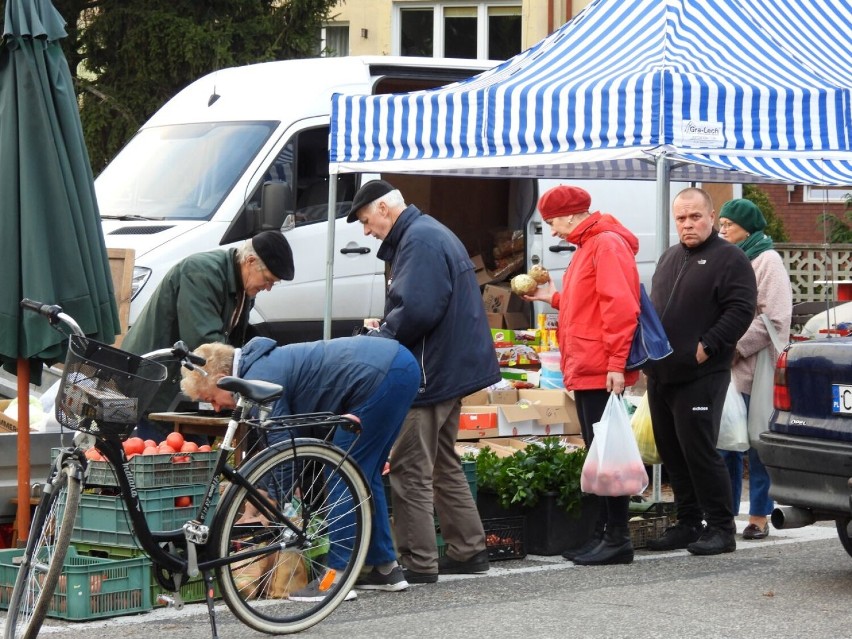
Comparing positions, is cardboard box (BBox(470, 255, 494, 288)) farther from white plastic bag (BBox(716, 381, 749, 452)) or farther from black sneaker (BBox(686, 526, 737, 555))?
black sneaker (BBox(686, 526, 737, 555))

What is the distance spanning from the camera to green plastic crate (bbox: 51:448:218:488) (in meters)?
6.46

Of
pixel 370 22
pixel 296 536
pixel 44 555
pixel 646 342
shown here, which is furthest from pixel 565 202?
pixel 370 22

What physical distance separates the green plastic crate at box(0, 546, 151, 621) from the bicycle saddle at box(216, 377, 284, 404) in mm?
1140

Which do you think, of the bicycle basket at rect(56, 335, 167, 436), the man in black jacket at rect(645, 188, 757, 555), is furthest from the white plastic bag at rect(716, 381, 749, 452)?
the bicycle basket at rect(56, 335, 167, 436)

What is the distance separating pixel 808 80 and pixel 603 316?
6.80 feet

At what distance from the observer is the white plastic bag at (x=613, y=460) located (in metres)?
7.42

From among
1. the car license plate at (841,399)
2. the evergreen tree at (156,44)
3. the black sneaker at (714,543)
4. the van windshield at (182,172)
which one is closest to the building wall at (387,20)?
the evergreen tree at (156,44)

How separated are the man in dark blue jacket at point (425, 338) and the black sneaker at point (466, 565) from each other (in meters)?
0.23

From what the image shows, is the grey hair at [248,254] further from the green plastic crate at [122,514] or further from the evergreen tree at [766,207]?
the evergreen tree at [766,207]

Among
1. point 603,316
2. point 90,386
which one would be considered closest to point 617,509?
point 603,316

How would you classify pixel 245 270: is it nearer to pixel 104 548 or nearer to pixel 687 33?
pixel 104 548

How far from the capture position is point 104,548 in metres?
6.60

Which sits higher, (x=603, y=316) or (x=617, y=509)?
(x=603, y=316)

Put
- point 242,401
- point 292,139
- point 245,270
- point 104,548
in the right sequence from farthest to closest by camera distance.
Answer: point 292,139, point 245,270, point 104,548, point 242,401
